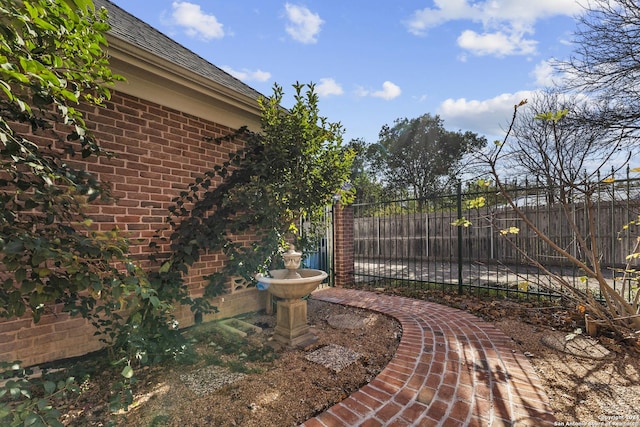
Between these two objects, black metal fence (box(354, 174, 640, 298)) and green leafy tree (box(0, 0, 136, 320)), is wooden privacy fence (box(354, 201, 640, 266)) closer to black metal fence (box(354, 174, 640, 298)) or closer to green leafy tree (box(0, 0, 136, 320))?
black metal fence (box(354, 174, 640, 298))

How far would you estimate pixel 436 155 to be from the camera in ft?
58.6

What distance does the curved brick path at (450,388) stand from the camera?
1883 mm

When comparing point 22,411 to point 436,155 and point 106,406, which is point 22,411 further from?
point 436,155

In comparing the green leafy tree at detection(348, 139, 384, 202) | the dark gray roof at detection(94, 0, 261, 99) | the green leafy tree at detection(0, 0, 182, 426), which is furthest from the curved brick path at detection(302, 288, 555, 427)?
the green leafy tree at detection(348, 139, 384, 202)

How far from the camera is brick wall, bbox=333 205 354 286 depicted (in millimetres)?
6297

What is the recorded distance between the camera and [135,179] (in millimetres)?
3113

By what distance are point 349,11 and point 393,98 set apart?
4.63 metres

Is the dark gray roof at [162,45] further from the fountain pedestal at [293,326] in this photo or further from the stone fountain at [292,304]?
the fountain pedestal at [293,326]

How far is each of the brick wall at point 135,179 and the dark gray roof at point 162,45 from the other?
0.82 meters

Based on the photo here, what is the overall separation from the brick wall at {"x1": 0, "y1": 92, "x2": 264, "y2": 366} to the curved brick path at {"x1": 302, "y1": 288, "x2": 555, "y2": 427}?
2.29 metres

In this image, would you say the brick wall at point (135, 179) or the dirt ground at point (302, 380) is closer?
the dirt ground at point (302, 380)

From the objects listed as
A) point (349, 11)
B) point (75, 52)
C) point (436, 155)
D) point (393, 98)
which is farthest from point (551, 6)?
point (436, 155)

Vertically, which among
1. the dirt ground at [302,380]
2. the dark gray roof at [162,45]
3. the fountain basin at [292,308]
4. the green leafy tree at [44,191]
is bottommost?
the dirt ground at [302,380]

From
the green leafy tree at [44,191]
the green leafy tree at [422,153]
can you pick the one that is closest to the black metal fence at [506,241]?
the green leafy tree at [44,191]
